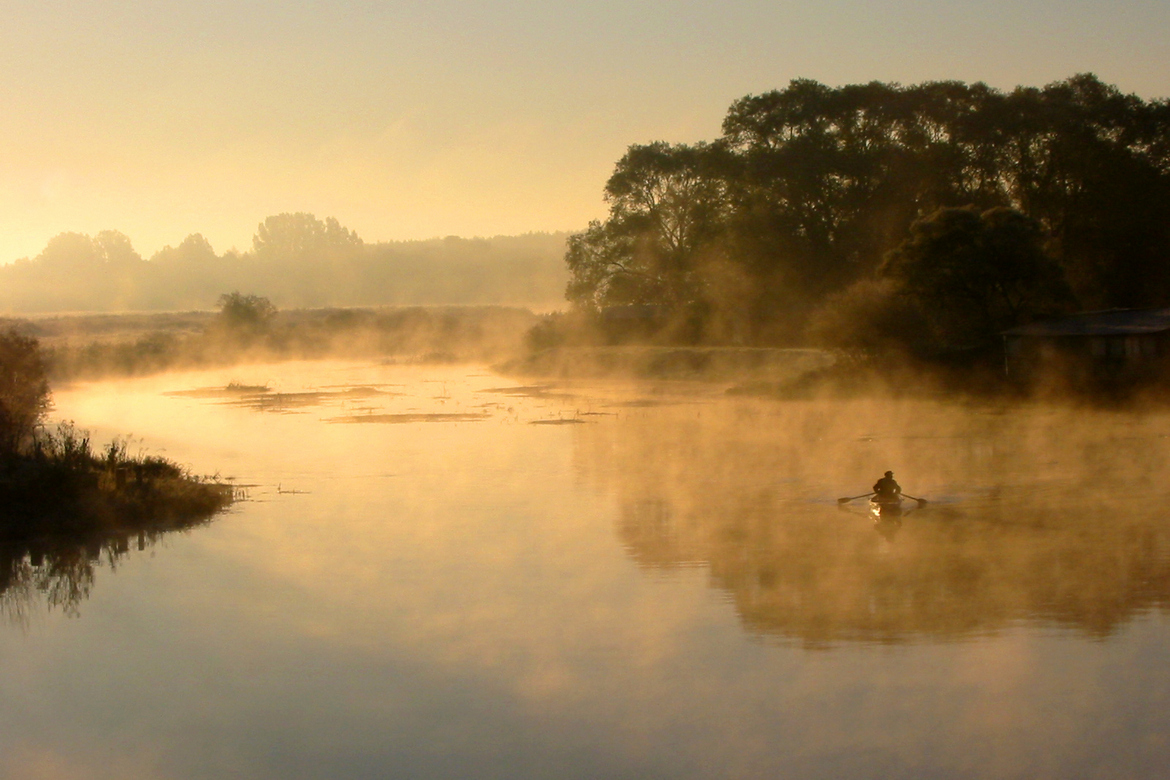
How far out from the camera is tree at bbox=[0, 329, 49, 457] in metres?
23.7

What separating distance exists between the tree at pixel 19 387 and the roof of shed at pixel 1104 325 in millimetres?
30074

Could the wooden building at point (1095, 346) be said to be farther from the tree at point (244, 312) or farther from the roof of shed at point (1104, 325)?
the tree at point (244, 312)

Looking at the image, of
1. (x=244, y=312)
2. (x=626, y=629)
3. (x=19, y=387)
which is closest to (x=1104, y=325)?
(x=626, y=629)

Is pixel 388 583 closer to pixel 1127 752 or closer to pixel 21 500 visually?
pixel 21 500

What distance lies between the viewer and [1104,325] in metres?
39.4

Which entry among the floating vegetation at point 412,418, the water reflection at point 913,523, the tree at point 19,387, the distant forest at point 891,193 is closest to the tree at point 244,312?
the distant forest at point 891,193

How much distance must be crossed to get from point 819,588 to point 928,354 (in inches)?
1235

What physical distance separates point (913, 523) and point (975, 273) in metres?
25.8

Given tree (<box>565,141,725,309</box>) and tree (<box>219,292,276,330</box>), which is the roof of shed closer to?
tree (<box>565,141,725,309</box>)

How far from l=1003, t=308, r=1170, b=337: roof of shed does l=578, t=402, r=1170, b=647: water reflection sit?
3.95 metres

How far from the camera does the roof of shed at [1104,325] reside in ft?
124

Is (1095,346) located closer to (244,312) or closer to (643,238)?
(643,238)

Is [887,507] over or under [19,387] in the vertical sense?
under

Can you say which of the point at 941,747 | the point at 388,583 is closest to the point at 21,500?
the point at 388,583
